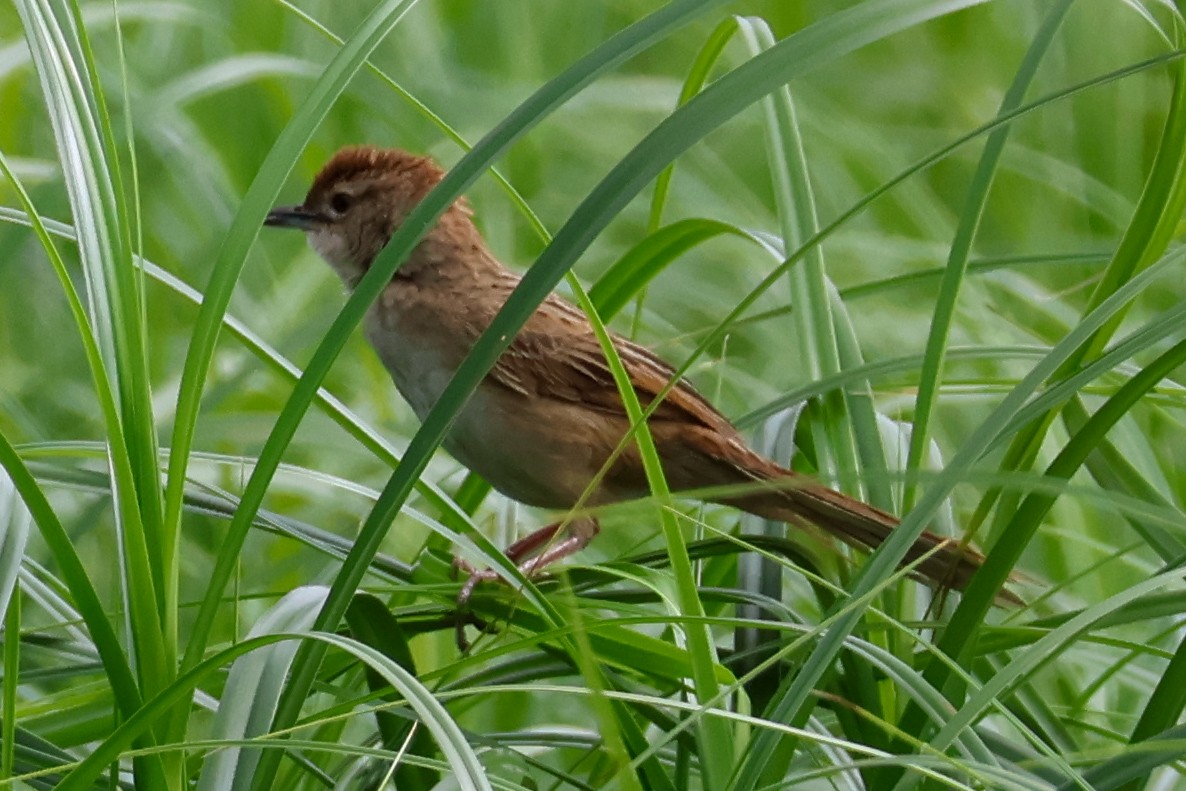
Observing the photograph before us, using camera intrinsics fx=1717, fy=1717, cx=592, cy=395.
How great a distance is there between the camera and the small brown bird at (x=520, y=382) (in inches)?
95.7

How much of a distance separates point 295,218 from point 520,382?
0.55 m

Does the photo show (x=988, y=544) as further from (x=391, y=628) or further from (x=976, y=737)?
(x=391, y=628)

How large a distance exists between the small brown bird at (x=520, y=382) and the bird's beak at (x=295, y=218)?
4 cm

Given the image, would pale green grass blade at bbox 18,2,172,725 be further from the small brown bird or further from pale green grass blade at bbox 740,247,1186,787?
the small brown bird

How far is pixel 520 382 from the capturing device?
2514mm

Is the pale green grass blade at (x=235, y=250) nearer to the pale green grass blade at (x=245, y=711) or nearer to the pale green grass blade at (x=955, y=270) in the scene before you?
the pale green grass blade at (x=245, y=711)

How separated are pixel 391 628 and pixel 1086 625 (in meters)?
0.66

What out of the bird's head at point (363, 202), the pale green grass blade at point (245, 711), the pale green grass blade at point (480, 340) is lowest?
the pale green grass blade at point (245, 711)

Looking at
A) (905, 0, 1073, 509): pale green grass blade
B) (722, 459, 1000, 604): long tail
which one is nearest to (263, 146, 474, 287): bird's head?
(722, 459, 1000, 604): long tail

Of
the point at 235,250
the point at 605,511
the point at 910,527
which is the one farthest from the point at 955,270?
the point at 235,250

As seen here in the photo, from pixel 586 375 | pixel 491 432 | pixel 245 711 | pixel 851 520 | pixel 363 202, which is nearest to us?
pixel 245 711

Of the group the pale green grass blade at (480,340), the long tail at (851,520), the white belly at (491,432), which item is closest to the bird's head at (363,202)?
the white belly at (491,432)

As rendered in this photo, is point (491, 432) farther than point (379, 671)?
Yes

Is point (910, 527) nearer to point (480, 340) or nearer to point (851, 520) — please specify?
point (480, 340)
